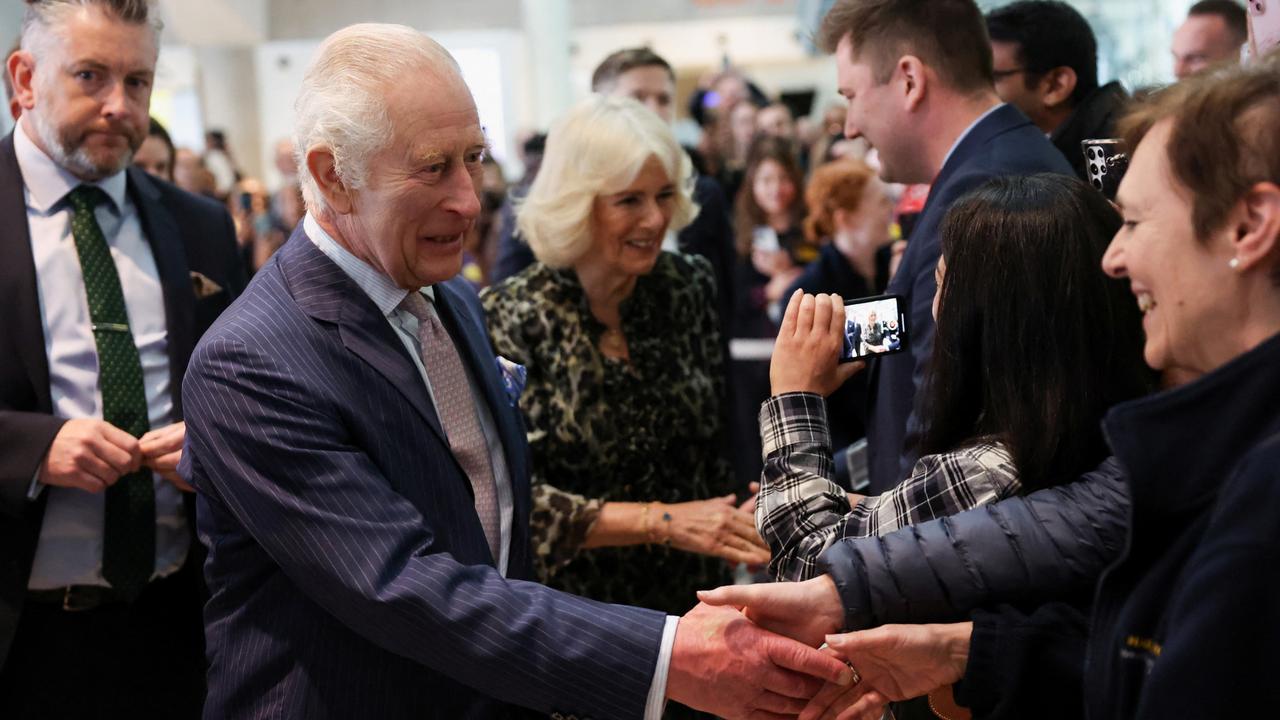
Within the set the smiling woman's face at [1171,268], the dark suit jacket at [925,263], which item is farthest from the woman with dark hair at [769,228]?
the smiling woman's face at [1171,268]

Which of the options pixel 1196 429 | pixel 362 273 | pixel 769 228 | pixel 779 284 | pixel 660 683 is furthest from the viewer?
pixel 769 228

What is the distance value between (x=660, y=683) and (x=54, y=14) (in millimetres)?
2044

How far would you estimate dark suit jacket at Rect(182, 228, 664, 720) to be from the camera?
167 cm

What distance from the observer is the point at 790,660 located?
1779mm

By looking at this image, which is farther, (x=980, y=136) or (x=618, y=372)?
(x=618, y=372)

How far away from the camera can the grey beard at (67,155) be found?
105 inches

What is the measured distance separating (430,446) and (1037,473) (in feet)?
2.83

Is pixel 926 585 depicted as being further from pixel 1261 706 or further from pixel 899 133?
pixel 899 133

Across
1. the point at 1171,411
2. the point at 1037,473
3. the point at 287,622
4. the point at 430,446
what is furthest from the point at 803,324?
the point at 287,622

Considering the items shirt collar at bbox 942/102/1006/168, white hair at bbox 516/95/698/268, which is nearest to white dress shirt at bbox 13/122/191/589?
white hair at bbox 516/95/698/268

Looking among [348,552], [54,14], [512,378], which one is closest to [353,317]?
[348,552]

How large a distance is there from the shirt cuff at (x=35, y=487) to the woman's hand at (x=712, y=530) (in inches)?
49.3

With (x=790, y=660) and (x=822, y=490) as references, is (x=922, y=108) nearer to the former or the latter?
(x=822, y=490)

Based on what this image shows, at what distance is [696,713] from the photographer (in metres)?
2.66
